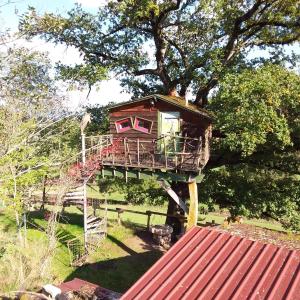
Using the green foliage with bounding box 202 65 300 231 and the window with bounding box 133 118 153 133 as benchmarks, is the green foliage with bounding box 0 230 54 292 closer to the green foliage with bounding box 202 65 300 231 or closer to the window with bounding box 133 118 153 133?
the window with bounding box 133 118 153 133

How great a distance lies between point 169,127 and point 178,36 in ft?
18.3

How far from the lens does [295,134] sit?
17.7 m

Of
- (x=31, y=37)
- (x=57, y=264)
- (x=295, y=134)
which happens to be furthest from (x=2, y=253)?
(x=295, y=134)

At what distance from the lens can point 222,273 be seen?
9023mm

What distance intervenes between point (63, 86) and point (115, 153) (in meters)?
4.64

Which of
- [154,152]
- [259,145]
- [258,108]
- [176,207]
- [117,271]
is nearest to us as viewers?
[258,108]

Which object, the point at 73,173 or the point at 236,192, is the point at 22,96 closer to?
the point at 73,173

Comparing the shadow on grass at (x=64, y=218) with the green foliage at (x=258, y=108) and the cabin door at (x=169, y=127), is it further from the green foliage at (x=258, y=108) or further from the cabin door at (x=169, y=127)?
the green foliage at (x=258, y=108)

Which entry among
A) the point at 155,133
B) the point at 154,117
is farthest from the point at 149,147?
the point at 154,117

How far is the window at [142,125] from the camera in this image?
19.0 meters

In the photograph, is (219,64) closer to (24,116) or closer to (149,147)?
(149,147)

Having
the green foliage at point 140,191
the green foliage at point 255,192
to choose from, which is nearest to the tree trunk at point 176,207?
the green foliage at point 140,191

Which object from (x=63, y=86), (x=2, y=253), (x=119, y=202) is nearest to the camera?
(x=2, y=253)

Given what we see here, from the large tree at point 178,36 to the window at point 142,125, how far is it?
10.4ft
